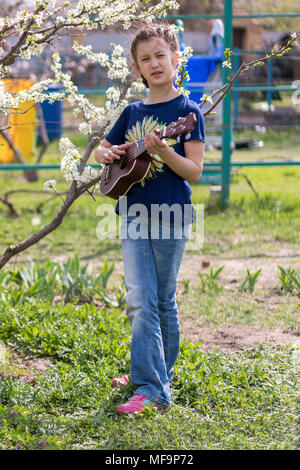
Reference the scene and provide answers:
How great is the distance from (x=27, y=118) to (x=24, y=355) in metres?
6.44

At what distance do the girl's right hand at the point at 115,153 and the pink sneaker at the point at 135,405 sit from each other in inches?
38.2

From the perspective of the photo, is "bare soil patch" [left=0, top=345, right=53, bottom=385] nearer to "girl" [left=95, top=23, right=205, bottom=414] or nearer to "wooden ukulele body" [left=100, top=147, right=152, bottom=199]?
"girl" [left=95, top=23, right=205, bottom=414]

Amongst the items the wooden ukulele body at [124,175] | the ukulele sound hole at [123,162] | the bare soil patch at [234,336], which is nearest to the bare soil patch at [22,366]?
the bare soil patch at [234,336]

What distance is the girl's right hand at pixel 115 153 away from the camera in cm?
268

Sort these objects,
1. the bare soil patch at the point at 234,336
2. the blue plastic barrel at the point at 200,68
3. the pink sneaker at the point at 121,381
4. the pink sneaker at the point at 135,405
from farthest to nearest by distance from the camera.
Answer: the blue plastic barrel at the point at 200,68 → the bare soil patch at the point at 234,336 → the pink sneaker at the point at 121,381 → the pink sneaker at the point at 135,405

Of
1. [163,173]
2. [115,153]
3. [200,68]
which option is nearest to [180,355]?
[163,173]

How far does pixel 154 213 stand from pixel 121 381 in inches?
30.5

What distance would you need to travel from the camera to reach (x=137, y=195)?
272cm

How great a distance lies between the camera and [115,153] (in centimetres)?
271

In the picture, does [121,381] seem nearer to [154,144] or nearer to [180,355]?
[180,355]

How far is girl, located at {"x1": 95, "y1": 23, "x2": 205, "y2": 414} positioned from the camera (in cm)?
267

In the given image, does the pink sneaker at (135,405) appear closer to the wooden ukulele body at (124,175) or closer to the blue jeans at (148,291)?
the blue jeans at (148,291)
